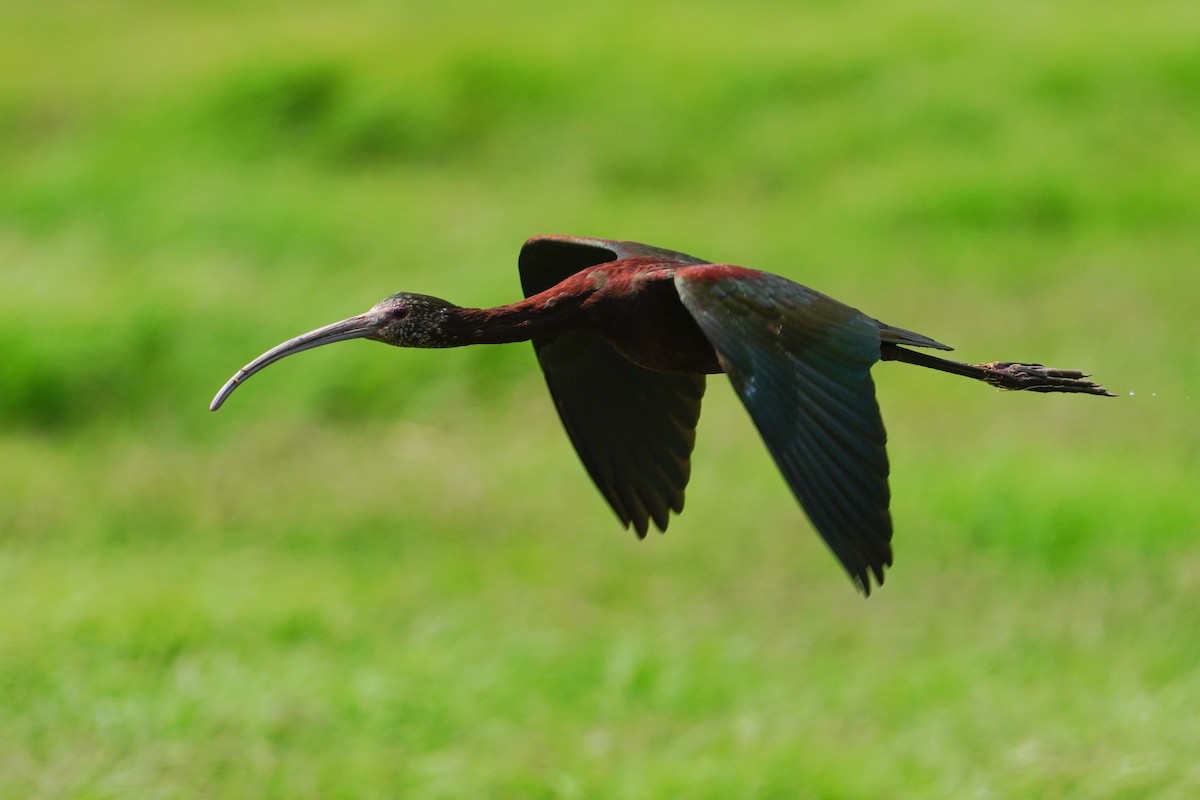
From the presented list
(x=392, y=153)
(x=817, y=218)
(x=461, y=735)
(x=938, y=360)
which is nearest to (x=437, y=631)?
(x=461, y=735)

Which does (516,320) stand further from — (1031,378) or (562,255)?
(1031,378)

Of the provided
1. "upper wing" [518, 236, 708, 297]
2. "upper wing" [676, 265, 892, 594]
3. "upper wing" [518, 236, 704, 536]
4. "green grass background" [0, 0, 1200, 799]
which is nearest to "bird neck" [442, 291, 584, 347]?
"upper wing" [518, 236, 708, 297]

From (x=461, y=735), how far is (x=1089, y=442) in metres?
3.96

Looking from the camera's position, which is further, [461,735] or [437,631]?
[437,631]

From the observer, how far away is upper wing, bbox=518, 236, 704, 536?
17.3ft

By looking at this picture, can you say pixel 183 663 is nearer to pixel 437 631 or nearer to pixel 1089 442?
pixel 437 631

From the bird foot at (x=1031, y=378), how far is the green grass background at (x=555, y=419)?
5.84 feet

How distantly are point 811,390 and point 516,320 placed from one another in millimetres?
743

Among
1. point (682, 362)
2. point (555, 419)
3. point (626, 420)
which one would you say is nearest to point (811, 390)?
point (682, 362)

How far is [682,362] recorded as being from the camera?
462 cm

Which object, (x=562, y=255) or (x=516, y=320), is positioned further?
(x=562, y=255)

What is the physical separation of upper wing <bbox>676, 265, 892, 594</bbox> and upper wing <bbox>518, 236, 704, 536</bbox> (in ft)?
3.04

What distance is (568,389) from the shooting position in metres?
5.39

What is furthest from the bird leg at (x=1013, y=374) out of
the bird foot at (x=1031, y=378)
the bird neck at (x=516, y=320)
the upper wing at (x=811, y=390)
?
the bird neck at (x=516, y=320)
